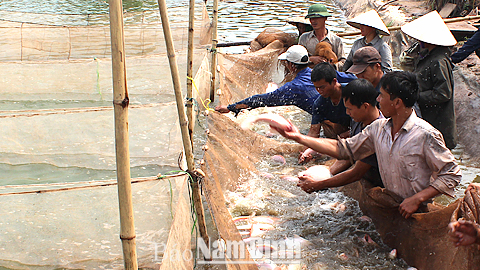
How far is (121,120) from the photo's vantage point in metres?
1.61

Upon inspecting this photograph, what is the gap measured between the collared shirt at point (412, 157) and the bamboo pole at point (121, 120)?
71.5 inches

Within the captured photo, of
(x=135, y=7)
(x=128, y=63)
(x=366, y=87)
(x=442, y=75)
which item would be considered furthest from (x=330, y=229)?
(x=135, y=7)

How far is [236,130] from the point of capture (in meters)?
4.15

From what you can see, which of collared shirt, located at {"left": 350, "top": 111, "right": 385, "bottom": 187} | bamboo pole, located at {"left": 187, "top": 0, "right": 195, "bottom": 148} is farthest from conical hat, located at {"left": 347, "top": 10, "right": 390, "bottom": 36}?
bamboo pole, located at {"left": 187, "top": 0, "right": 195, "bottom": 148}

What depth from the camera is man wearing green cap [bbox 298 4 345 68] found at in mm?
5746

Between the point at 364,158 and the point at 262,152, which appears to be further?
the point at 262,152

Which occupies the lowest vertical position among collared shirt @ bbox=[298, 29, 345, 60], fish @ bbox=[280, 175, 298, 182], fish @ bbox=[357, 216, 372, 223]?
fish @ bbox=[280, 175, 298, 182]

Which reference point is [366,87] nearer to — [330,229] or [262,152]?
[330,229]

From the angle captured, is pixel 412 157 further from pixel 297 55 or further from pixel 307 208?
pixel 297 55

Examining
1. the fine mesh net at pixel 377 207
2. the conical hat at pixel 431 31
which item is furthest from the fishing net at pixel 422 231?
the conical hat at pixel 431 31

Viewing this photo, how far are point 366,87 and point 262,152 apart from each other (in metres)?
1.71

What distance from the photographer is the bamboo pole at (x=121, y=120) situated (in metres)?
1.54

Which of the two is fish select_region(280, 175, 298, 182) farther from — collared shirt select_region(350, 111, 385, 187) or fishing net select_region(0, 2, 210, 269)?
fishing net select_region(0, 2, 210, 269)

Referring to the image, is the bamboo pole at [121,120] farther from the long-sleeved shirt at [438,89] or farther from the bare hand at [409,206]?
the long-sleeved shirt at [438,89]
